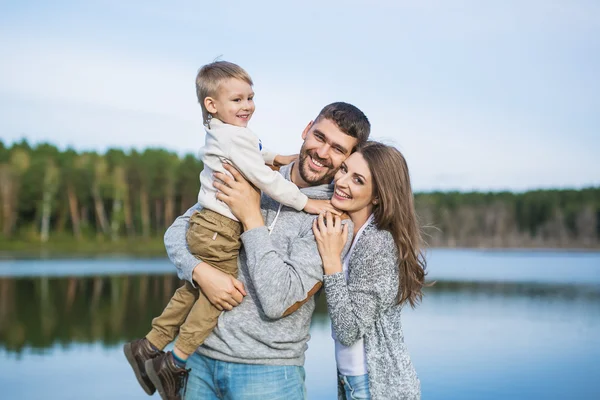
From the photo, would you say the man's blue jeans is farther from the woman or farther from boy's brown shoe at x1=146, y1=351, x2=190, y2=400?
the woman

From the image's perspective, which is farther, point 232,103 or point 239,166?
point 232,103

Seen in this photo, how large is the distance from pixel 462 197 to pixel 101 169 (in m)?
50.3

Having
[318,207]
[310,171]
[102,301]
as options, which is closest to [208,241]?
[318,207]

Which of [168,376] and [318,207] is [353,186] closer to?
[318,207]

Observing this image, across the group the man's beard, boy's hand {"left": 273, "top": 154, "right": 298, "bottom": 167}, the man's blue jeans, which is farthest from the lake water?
the man's blue jeans

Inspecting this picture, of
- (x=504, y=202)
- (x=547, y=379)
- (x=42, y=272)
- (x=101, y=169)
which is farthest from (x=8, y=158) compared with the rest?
(x=504, y=202)

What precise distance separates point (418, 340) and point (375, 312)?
31.8ft

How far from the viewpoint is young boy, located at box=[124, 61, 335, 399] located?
2.68 metres

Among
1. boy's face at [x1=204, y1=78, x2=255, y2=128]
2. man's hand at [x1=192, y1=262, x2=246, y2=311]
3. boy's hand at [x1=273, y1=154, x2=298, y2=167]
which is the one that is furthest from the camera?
boy's hand at [x1=273, y1=154, x2=298, y2=167]

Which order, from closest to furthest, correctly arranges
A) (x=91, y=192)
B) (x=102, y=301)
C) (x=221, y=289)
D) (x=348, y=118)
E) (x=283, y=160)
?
(x=221, y=289) < (x=348, y=118) < (x=283, y=160) < (x=102, y=301) < (x=91, y=192)

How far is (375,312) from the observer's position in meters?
2.71

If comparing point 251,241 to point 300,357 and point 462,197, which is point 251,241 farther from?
point 462,197

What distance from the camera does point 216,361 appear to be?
8.61ft

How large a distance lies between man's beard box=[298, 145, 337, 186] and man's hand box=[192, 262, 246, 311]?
62cm
